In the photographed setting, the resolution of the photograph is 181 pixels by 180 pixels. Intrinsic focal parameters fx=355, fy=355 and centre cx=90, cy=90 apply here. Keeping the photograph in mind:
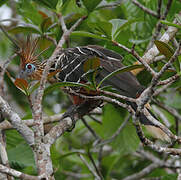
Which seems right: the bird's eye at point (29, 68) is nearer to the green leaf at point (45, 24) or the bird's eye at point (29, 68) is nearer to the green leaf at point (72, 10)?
the green leaf at point (45, 24)

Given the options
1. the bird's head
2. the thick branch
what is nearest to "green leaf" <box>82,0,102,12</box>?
the bird's head

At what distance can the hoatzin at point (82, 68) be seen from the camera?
2.38 m

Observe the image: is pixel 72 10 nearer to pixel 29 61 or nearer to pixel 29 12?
pixel 29 12

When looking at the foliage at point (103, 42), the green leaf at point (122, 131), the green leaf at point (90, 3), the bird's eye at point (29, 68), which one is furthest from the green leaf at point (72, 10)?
the green leaf at point (122, 131)

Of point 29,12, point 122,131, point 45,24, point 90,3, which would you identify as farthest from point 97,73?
point 29,12

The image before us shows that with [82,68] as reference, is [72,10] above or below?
above

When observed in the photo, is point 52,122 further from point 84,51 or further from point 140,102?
point 140,102

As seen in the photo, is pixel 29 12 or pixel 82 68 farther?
pixel 29 12

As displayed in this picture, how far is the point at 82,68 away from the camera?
2.67 metres

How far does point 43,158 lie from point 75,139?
2.45m

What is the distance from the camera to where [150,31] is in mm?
2988

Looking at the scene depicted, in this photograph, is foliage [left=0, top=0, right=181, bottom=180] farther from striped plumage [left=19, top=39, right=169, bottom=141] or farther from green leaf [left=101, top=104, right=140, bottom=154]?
striped plumage [left=19, top=39, right=169, bottom=141]

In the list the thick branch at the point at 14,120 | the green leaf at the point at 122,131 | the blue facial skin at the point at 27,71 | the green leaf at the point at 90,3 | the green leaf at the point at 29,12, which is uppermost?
the green leaf at the point at 29,12

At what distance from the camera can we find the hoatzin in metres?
2.38
